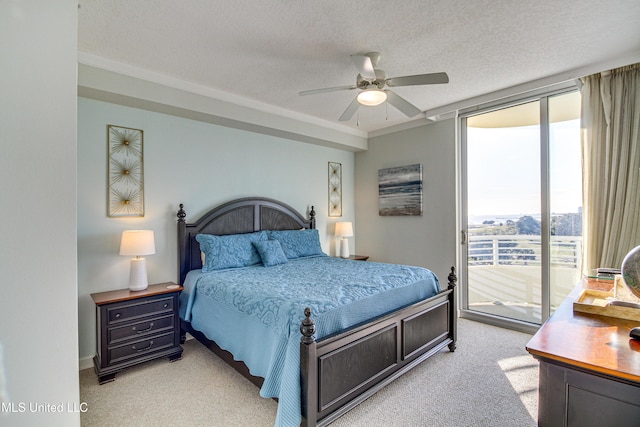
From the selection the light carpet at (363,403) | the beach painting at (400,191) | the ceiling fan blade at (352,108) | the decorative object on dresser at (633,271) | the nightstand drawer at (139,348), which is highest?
the ceiling fan blade at (352,108)

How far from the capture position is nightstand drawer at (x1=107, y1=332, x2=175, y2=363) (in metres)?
2.60

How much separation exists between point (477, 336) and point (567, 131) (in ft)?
8.23

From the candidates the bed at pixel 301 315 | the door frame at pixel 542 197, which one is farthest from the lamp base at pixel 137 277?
the door frame at pixel 542 197

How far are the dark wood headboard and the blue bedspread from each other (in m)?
0.30

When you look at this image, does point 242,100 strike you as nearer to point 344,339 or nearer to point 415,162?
point 415,162

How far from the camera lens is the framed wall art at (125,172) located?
3.04 m

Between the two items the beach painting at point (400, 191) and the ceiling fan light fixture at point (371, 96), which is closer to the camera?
the ceiling fan light fixture at point (371, 96)

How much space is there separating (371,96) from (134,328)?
9.72 ft

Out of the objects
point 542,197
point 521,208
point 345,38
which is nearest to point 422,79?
point 345,38

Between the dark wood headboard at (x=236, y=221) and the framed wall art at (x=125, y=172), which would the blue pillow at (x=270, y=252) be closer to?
the dark wood headboard at (x=236, y=221)

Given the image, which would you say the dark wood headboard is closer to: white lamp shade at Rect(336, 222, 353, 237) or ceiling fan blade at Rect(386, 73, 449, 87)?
white lamp shade at Rect(336, 222, 353, 237)

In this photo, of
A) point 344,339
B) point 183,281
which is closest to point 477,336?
point 344,339

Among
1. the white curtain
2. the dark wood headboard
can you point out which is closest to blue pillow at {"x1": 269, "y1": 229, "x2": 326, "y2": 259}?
the dark wood headboard

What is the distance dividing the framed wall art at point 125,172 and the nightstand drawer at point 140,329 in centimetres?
112
